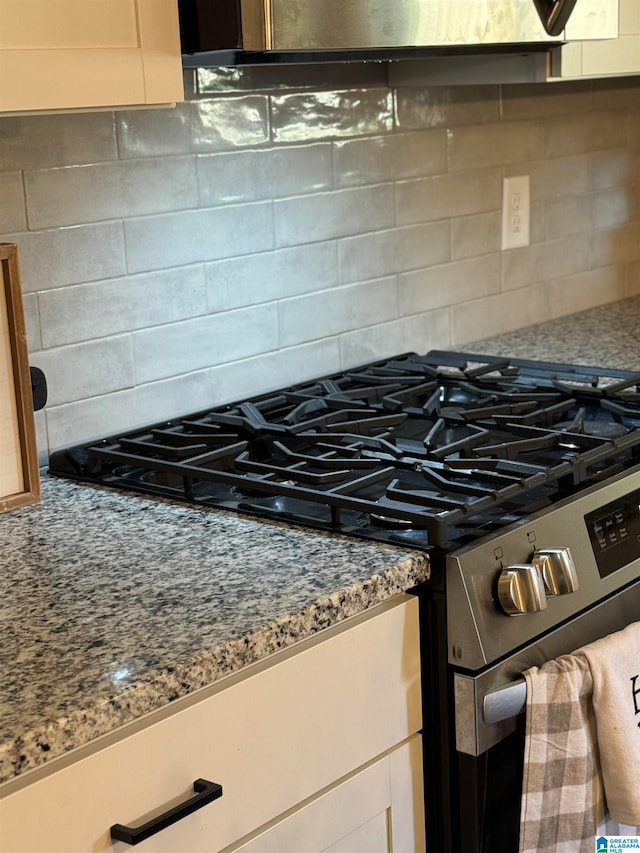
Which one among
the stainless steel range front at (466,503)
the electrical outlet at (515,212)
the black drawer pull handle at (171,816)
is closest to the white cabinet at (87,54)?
the stainless steel range front at (466,503)

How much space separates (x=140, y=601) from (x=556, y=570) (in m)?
0.50

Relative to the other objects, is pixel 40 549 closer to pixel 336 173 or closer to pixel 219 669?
pixel 219 669

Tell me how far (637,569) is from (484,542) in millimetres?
349

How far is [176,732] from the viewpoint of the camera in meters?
1.07

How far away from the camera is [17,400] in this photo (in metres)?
1.52

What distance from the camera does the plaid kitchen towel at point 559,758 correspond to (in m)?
1.35

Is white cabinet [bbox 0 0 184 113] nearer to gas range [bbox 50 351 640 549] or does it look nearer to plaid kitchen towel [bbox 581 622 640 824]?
gas range [bbox 50 351 640 549]

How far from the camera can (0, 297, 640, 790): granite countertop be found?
3.30ft

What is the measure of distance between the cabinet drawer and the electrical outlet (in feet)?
4.60

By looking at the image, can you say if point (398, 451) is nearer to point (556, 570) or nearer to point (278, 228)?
point (556, 570)

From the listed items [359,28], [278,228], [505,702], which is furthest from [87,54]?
[505,702]

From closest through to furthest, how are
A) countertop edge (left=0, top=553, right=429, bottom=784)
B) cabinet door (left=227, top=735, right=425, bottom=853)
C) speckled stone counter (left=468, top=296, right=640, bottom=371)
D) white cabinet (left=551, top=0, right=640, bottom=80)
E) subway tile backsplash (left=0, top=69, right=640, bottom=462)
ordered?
countertop edge (left=0, top=553, right=429, bottom=784) → cabinet door (left=227, top=735, right=425, bottom=853) → subway tile backsplash (left=0, top=69, right=640, bottom=462) → white cabinet (left=551, top=0, right=640, bottom=80) → speckled stone counter (left=468, top=296, right=640, bottom=371)

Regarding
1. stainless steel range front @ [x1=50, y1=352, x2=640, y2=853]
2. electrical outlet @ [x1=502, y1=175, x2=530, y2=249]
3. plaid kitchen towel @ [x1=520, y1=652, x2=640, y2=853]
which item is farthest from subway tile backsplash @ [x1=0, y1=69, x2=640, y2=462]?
plaid kitchen towel @ [x1=520, y1=652, x2=640, y2=853]

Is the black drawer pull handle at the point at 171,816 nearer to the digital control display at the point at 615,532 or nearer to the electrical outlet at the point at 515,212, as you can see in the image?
the digital control display at the point at 615,532
